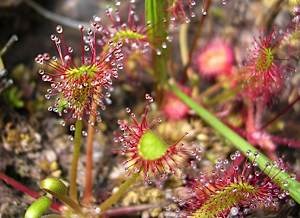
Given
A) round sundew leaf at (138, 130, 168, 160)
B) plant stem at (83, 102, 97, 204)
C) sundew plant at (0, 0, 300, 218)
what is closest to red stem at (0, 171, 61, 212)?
sundew plant at (0, 0, 300, 218)

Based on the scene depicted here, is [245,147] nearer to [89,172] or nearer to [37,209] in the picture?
[89,172]

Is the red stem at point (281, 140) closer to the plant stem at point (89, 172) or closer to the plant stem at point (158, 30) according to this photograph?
the plant stem at point (158, 30)

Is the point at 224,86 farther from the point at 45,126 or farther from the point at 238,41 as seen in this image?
the point at 45,126

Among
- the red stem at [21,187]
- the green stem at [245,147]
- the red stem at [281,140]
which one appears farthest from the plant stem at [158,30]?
the red stem at [21,187]

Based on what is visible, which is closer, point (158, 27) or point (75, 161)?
point (75, 161)

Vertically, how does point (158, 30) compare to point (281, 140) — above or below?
above

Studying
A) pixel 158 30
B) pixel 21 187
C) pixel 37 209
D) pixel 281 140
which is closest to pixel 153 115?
pixel 158 30
